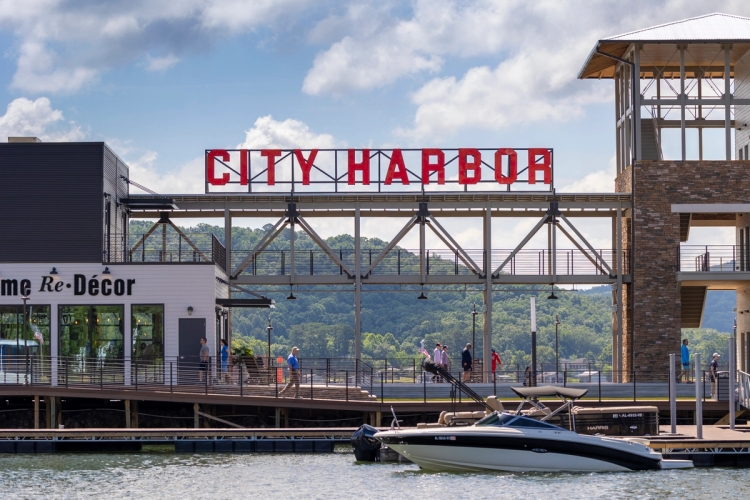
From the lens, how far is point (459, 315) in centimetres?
12325

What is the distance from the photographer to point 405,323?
4833 inches

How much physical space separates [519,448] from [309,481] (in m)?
4.67

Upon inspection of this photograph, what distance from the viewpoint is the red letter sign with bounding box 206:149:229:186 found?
44625mm

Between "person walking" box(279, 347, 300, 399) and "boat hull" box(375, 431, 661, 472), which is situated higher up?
"person walking" box(279, 347, 300, 399)

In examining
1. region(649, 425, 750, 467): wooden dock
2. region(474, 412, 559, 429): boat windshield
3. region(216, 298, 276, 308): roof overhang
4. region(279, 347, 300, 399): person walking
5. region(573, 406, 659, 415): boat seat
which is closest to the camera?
region(474, 412, 559, 429): boat windshield

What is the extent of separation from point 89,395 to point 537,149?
18.0 m

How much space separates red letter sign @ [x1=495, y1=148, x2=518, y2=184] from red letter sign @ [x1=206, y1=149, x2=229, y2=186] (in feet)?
30.5

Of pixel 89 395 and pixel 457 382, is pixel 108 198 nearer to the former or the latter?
pixel 89 395

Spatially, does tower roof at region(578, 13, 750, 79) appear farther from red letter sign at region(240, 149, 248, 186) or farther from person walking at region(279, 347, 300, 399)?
person walking at region(279, 347, 300, 399)

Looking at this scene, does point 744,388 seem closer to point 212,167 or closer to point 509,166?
point 509,166

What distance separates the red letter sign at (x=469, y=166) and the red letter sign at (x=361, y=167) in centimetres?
315

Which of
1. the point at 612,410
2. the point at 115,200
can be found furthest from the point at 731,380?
the point at 115,200

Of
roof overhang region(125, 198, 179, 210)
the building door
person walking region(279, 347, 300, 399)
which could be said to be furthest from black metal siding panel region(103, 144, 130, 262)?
person walking region(279, 347, 300, 399)

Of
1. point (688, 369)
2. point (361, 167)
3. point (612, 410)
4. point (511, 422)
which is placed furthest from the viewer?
point (361, 167)
